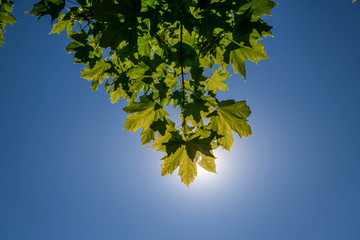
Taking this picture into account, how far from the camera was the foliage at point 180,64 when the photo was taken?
1.62m

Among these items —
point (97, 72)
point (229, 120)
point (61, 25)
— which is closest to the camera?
point (229, 120)

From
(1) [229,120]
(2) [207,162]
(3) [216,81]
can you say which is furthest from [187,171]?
(3) [216,81]

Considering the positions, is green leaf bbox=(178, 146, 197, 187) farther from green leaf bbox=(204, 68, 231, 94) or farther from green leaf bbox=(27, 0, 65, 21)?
green leaf bbox=(27, 0, 65, 21)

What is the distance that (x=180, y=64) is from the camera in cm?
193

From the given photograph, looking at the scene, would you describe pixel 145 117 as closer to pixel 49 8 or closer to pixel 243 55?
pixel 243 55

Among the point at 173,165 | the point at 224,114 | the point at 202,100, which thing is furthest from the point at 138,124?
the point at 224,114

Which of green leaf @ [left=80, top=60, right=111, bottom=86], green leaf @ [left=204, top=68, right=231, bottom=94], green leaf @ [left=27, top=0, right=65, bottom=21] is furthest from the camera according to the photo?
green leaf @ [left=80, top=60, right=111, bottom=86]

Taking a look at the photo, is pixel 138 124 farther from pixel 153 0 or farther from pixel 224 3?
pixel 224 3

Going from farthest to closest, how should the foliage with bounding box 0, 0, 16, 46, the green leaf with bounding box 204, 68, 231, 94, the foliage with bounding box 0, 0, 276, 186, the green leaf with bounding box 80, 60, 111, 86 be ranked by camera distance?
1. the green leaf with bounding box 80, 60, 111, 86
2. the foliage with bounding box 0, 0, 16, 46
3. the green leaf with bounding box 204, 68, 231, 94
4. the foliage with bounding box 0, 0, 276, 186

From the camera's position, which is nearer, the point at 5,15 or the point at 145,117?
the point at 145,117

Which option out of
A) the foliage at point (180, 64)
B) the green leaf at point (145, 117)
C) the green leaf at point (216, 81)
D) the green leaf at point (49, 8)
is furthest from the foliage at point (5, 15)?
the green leaf at point (216, 81)

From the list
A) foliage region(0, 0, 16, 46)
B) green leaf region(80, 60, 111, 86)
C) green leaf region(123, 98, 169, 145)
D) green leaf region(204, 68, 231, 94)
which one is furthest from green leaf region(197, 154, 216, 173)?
foliage region(0, 0, 16, 46)

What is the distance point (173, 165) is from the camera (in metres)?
2.16

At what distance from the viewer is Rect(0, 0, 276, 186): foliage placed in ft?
5.31
